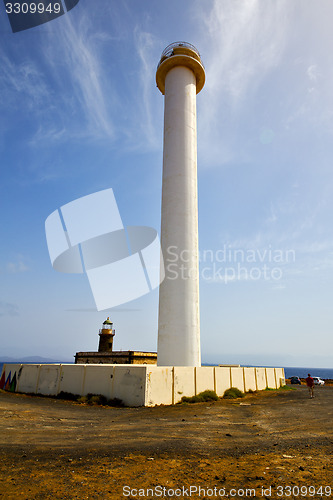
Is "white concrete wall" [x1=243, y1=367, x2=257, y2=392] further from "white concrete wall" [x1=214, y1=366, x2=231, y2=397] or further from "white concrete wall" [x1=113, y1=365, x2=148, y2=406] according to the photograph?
"white concrete wall" [x1=113, y1=365, x2=148, y2=406]

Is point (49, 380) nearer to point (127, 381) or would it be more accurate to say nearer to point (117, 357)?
point (127, 381)

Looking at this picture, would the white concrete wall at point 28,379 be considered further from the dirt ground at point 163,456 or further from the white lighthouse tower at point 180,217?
the white lighthouse tower at point 180,217

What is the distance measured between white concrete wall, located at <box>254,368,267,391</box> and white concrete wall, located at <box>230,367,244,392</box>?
336 centimetres

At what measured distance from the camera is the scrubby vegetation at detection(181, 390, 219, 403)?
16672mm

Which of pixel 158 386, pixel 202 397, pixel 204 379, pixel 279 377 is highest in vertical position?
pixel 279 377

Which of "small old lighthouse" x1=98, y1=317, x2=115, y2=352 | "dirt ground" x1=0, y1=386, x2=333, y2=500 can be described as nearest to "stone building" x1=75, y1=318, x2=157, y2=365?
"small old lighthouse" x1=98, y1=317, x2=115, y2=352

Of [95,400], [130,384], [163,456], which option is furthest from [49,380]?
[163,456]

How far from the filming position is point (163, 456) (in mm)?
7180

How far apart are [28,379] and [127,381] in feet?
27.1

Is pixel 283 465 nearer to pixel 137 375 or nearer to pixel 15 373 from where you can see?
pixel 137 375

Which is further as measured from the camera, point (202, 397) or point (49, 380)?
point (49, 380)

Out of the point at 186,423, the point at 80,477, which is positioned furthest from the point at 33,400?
the point at 80,477

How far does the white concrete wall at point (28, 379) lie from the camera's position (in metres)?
19.7

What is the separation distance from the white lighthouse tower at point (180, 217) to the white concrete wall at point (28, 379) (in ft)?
25.6
